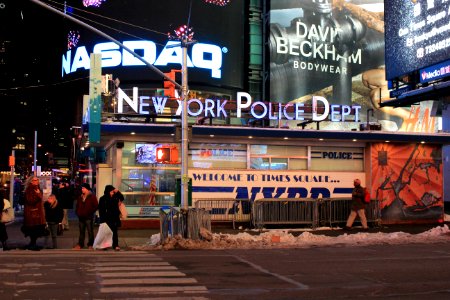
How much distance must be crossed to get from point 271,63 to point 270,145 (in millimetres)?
17140

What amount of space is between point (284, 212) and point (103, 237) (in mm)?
8717

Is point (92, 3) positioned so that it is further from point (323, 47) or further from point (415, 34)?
point (415, 34)

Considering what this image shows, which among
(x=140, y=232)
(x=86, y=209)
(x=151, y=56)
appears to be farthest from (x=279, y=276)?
(x=151, y=56)

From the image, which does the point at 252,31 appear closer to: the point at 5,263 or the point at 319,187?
the point at 319,187

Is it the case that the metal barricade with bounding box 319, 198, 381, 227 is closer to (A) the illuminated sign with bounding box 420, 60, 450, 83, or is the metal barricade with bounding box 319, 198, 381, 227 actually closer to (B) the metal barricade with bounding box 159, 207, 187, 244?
(A) the illuminated sign with bounding box 420, 60, 450, 83

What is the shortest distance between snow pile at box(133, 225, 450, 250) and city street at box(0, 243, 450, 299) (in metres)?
0.77

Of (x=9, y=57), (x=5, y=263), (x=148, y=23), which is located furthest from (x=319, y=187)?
(x=9, y=57)

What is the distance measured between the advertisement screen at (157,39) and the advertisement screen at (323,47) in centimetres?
432

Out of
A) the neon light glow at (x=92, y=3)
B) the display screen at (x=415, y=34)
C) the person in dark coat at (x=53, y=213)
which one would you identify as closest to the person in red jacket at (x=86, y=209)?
the person in dark coat at (x=53, y=213)

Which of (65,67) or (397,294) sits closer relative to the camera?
(397,294)

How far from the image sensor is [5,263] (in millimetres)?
12773

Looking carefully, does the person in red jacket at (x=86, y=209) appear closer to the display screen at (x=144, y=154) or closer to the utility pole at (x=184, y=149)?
the utility pole at (x=184, y=149)

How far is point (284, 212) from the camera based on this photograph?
2250cm

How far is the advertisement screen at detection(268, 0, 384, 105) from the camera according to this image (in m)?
41.0
